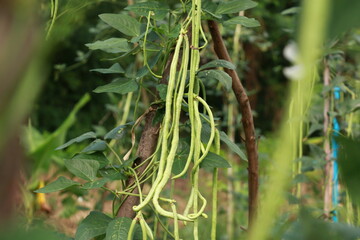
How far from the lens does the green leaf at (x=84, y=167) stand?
726mm

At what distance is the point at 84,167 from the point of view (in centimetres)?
73

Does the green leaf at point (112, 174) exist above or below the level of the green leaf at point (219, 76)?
below

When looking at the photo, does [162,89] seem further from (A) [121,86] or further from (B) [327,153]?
(B) [327,153]

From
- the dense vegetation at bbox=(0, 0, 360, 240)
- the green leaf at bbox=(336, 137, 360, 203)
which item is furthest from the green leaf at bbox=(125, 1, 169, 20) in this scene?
the green leaf at bbox=(336, 137, 360, 203)

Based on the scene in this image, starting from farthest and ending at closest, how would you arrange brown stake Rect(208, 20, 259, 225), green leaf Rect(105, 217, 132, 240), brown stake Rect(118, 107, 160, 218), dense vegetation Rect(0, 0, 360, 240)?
1. brown stake Rect(208, 20, 259, 225)
2. brown stake Rect(118, 107, 160, 218)
3. green leaf Rect(105, 217, 132, 240)
4. dense vegetation Rect(0, 0, 360, 240)

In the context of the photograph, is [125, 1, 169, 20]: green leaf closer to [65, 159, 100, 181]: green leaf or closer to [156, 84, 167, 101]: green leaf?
[156, 84, 167, 101]: green leaf

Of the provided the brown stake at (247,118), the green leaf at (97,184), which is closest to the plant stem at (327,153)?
the brown stake at (247,118)

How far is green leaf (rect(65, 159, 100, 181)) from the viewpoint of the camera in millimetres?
726

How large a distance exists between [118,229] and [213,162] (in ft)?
0.45

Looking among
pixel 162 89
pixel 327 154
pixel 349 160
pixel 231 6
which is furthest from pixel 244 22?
pixel 327 154

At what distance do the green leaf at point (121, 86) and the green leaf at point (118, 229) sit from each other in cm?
18

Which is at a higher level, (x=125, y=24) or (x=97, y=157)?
(x=125, y=24)

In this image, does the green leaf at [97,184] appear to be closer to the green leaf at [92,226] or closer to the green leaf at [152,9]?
the green leaf at [92,226]

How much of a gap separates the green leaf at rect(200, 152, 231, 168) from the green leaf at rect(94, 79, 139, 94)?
16 centimetres
